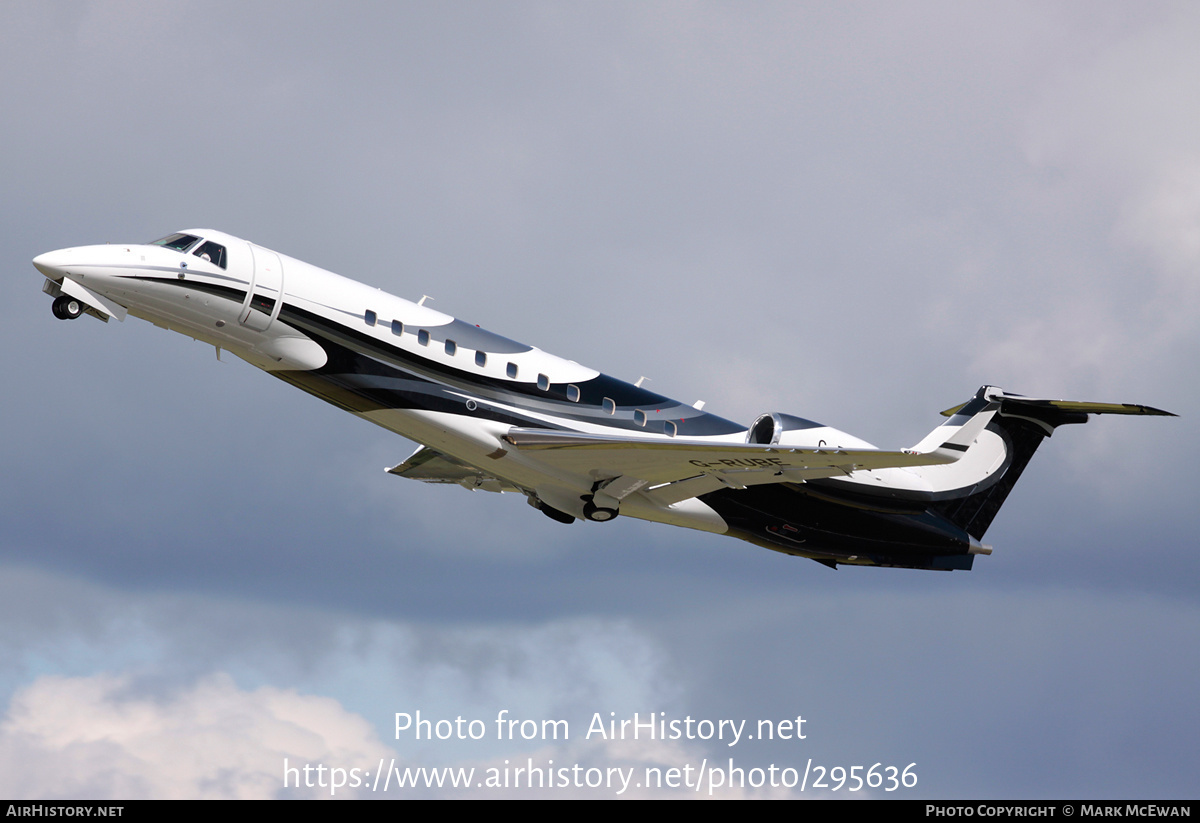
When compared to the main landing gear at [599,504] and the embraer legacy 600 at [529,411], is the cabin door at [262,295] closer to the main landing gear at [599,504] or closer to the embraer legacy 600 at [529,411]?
the embraer legacy 600 at [529,411]

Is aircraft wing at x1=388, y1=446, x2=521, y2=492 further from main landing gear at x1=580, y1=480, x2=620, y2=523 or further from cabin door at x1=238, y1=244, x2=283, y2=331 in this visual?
cabin door at x1=238, y1=244, x2=283, y2=331

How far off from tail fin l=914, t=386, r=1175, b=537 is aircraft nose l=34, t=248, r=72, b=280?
1974cm

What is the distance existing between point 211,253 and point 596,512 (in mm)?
9941

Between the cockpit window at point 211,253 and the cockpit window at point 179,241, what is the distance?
0.63 ft

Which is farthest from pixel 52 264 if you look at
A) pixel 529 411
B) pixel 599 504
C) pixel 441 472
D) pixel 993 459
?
pixel 993 459

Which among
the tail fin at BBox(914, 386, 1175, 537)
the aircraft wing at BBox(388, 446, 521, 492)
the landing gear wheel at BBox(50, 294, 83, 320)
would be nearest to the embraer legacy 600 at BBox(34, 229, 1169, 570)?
the landing gear wheel at BBox(50, 294, 83, 320)

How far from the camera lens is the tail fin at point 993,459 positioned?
29812 mm

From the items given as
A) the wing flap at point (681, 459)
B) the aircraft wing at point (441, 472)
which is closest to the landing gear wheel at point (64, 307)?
the wing flap at point (681, 459)

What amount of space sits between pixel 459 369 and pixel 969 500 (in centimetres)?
1416

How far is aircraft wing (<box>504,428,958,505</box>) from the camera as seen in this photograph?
23.0 meters

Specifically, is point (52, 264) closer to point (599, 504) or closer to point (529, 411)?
point (529, 411)

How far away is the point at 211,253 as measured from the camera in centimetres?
A: 2295

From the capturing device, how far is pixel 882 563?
29.8 m

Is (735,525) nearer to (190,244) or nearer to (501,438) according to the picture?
(501,438)
